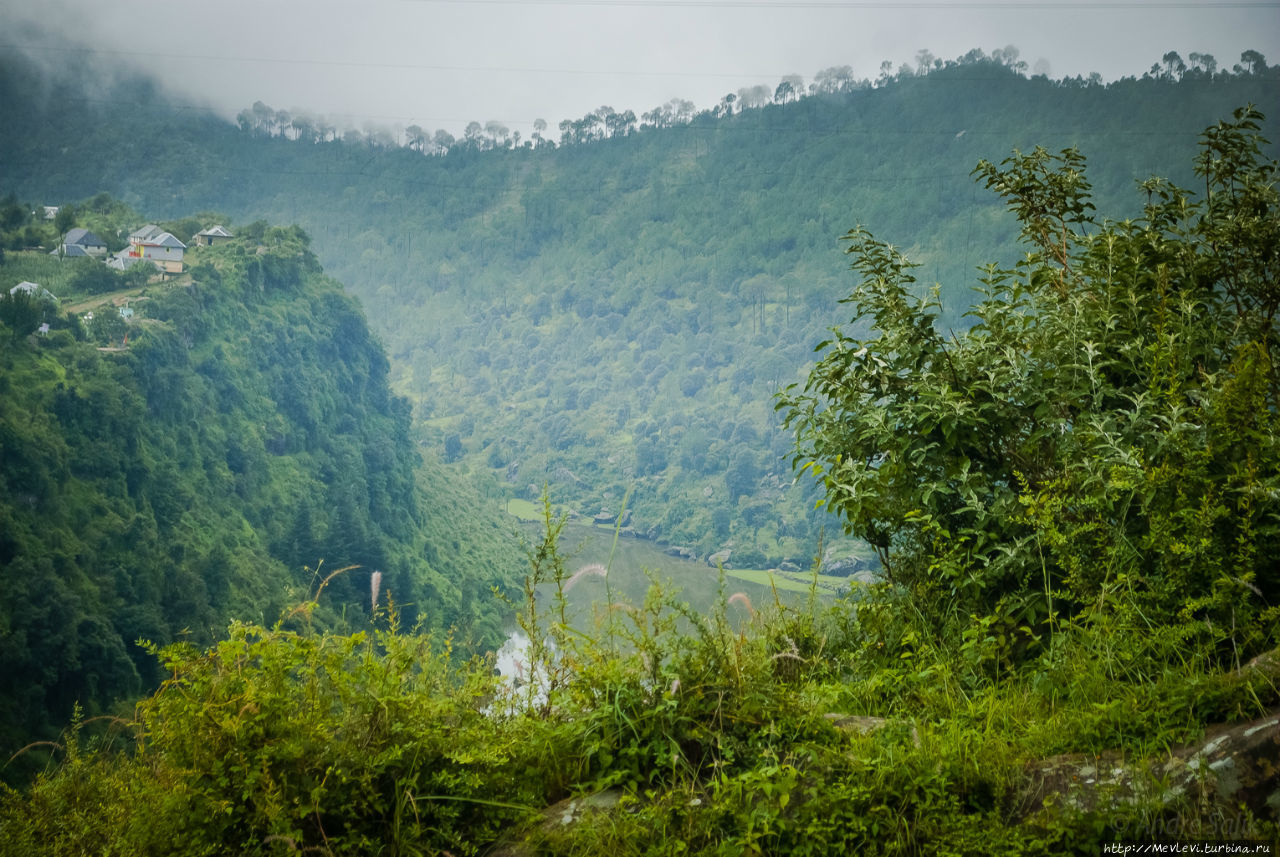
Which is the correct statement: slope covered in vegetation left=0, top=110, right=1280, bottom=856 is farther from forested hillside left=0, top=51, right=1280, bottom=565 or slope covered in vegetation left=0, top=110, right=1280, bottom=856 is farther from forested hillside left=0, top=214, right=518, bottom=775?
forested hillside left=0, top=51, right=1280, bottom=565

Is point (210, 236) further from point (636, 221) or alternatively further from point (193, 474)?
→ point (636, 221)

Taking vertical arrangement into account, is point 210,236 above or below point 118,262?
above

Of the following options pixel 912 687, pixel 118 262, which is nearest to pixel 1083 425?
pixel 912 687

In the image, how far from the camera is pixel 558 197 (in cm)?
11188

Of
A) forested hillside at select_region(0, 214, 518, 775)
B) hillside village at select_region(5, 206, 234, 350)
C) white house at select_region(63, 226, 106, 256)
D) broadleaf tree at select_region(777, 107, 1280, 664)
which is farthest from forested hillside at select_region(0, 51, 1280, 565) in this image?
broadleaf tree at select_region(777, 107, 1280, 664)

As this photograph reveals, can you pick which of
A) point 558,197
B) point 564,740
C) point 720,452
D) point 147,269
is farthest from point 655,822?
point 558,197

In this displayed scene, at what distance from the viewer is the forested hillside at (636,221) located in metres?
71.1

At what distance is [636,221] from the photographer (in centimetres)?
10969

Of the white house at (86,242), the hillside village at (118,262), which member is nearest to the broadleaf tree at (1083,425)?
the hillside village at (118,262)

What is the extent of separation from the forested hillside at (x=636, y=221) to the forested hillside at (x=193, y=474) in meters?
18.5

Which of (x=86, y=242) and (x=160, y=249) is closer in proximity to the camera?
(x=160, y=249)

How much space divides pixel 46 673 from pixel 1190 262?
37532 millimetres

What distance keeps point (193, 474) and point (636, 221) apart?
79338mm

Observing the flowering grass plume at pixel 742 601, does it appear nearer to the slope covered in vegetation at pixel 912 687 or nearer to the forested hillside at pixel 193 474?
the slope covered in vegetation at pixel 912 687
